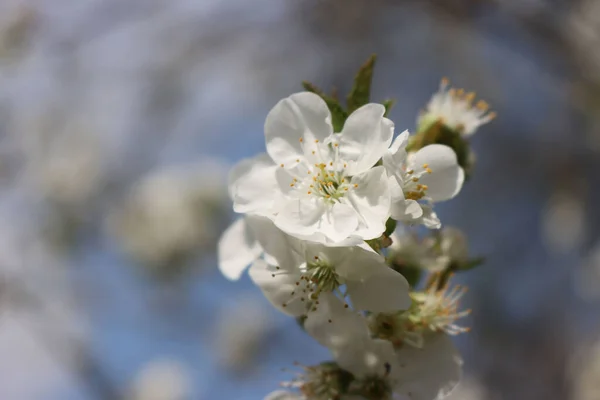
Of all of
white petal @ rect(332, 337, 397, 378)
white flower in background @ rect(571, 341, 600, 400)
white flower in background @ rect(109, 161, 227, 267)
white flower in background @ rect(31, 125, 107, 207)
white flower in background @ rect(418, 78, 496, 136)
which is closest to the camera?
white petal @ rect(332, 337, 397, 378)

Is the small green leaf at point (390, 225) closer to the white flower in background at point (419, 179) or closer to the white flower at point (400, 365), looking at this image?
the white flower in background at point (419, 179)

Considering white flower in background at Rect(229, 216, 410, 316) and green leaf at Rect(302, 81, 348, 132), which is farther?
green leaf at Rect(302, 81, 348, 132)

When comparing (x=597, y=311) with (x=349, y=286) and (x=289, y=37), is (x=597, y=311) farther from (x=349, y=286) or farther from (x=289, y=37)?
(x=349, y=286)

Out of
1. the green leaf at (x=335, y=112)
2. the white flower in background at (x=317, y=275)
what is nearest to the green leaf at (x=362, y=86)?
the green leaf at (x=335, y=112)

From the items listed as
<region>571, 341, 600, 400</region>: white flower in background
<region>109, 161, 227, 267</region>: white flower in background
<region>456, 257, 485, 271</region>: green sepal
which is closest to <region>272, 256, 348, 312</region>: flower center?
<region>456, 257, 485, 271</region>: green sepal

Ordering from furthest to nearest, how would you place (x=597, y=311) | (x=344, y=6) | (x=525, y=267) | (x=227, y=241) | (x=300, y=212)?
(x=525, y=267) < (x=597, y=311) < (x=344, y=6) < (x=227, y=241) < (x=300, y=212)

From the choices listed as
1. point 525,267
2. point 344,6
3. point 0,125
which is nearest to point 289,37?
point 344,6

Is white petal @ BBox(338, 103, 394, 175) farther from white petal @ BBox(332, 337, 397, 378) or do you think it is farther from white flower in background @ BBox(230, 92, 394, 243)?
white petal @ BBox(332, 337, 397, 378)
